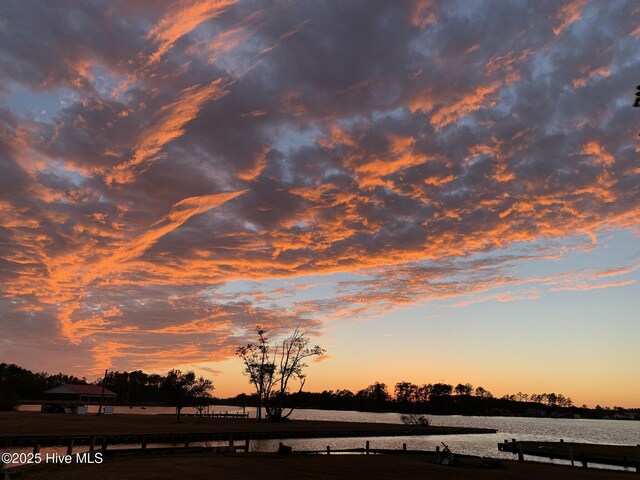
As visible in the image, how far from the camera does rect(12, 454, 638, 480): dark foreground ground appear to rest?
25641 millimetres

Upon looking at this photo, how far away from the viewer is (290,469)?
30.0m

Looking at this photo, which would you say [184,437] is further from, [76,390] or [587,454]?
[76,390]

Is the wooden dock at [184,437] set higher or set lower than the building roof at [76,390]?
lower

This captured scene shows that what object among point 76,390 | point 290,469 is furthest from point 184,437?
point 76,390

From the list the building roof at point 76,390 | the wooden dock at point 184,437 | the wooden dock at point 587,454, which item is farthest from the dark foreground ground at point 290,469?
the building roof at point 76,390

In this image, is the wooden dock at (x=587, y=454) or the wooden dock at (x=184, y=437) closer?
the wooden dock at (x=184, y=437)

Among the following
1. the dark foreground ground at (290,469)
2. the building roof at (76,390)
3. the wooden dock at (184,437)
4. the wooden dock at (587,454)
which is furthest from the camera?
the building roof at (76,390)

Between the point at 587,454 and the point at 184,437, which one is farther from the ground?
the point at 184,437

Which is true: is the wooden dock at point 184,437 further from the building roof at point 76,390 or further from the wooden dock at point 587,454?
the building roof at point 76,390

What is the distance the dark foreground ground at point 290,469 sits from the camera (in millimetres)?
25641

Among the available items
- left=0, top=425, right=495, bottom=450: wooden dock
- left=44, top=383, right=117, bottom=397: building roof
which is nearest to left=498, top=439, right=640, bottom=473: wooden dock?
left=0, top=425, right=495, bottom=450: wooden dock

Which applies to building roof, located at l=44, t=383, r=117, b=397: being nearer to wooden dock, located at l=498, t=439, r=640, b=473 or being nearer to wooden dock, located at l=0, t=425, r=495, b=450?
wooden dock, located at l=0, t=425, r=495, b=450

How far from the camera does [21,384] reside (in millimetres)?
186500

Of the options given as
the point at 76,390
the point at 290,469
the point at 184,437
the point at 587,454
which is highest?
the point at 76,390
